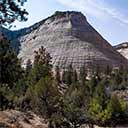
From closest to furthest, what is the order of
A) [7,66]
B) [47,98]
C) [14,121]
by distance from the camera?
[14,121] → [7,66] → [47,98]

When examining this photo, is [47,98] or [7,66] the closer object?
[7,66]

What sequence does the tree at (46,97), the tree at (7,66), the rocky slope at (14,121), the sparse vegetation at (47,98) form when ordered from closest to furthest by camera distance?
the rocky slope at (14,121)
the tree at (7,66)
the sparse vegetation at (47,98)
the tree at (46,97)

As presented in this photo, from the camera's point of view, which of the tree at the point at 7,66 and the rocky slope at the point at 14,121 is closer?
the rocky slope at the point at 14,121

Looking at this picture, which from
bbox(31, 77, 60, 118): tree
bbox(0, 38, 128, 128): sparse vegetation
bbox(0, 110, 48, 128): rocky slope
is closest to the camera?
bbox(0, 110, 48, 128): rocky slope

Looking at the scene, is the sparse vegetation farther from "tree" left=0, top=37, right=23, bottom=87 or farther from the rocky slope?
the rocky slope

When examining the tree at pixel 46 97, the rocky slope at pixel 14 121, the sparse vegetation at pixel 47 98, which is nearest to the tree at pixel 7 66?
the sparse vegetation at pixel 47 98

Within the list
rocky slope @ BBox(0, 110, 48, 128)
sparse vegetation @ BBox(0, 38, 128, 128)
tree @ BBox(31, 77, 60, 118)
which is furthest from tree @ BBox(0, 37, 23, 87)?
tree @ BBox(31, 77, 60, 118)

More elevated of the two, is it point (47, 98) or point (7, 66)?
point (7, 66)

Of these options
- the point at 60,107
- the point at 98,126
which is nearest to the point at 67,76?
the point at 98,126

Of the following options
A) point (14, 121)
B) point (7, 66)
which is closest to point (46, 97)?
point (7, 66)

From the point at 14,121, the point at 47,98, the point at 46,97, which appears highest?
the point at 46,97

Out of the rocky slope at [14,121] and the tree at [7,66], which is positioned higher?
the tree at [7,66]

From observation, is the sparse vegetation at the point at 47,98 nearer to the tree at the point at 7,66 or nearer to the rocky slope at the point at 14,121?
the tree at the point at 7,66

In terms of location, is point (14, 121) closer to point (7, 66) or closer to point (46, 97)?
point (7, 66)
